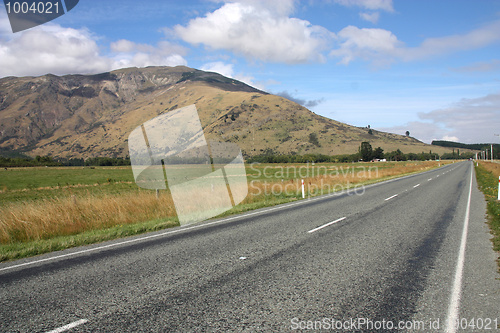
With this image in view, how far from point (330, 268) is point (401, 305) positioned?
1.49 meters

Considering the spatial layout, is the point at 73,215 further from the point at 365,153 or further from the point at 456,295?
the point at 365,153

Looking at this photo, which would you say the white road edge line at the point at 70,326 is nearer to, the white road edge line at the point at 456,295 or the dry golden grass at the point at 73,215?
the white road edge line at the point at 456,295

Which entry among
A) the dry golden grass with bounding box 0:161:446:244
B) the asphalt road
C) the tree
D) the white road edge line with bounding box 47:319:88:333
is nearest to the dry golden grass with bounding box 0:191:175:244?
the dry golden grass with bounding box 0:161:446:244

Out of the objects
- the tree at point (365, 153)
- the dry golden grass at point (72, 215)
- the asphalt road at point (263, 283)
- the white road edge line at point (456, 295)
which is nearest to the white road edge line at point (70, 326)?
the asphalt road at point (263, 283)

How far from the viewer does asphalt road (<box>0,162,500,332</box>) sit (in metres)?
3.60

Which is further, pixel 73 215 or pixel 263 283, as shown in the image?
pixel 73 215

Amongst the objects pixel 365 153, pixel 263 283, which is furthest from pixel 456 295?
pixel 365 153

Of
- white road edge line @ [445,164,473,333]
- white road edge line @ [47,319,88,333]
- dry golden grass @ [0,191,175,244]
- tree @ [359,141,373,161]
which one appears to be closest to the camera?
white road edge line @ [47,319,88,333]

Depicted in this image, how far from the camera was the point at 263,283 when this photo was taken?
15.3 ft

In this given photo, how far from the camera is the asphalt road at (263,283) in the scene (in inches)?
142

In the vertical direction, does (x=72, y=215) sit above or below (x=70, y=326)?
above

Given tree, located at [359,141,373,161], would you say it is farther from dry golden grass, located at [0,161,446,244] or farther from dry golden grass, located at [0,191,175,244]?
dry golden grass, located at [0,191,175,244]

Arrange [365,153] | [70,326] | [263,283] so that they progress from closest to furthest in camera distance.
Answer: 1. [70,326]
2. [263,283]
3. [365,153]

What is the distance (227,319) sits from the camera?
141 inches
